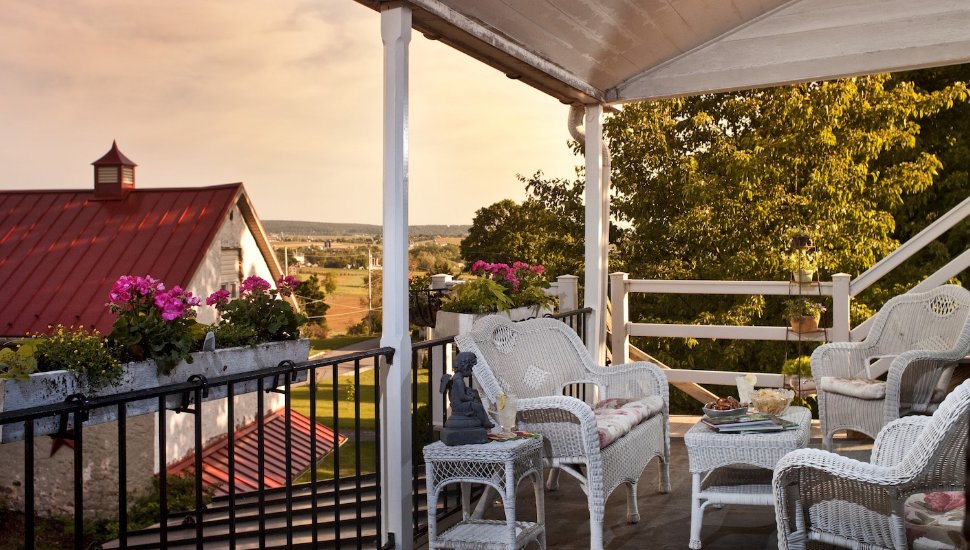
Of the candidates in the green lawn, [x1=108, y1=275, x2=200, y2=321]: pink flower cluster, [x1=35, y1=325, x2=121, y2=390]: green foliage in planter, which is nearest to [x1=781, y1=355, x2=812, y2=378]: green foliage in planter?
[x1=108, y1=275, x2=200, y2=321]: pink flower cluster

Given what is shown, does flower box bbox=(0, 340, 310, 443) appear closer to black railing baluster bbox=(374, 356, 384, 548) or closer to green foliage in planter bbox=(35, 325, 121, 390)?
green foliage in planter bbox=(35, 325, 121, 390)

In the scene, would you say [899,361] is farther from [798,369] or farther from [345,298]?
[345,298]

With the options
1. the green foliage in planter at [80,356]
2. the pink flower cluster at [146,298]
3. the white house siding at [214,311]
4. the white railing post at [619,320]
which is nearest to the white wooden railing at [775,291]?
the white railing post at [619,320]

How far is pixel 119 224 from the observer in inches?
838

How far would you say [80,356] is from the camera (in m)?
2.59

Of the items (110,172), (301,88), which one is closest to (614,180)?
(110,172)

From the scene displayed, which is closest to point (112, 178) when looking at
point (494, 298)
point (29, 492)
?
point (494, 298)

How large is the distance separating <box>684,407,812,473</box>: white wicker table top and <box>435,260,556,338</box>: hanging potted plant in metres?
1.53

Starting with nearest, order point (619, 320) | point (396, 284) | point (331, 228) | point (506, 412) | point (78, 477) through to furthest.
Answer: point (78, 477), point (396, 284), point (506, 412), point (619, 320), point (331, 228)

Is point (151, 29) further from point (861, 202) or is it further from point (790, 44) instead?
point (790, 44)

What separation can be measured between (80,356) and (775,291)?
472cm

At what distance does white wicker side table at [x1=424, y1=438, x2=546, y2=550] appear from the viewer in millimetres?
3127

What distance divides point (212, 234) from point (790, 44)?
650 inches

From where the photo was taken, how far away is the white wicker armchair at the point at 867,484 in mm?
2332
